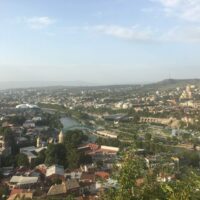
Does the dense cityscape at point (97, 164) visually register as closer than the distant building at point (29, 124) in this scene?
Yes

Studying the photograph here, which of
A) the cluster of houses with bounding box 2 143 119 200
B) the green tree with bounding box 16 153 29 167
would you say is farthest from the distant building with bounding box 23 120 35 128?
the green tree with bounding box 16 153 29 167

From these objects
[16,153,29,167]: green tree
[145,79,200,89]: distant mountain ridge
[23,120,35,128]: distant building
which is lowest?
[23,120,35,128]: distant building

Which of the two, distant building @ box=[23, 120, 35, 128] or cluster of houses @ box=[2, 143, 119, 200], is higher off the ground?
cluster of houses @ box=[2, 143, 119, 200]

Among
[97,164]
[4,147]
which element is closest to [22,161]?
[97,164]

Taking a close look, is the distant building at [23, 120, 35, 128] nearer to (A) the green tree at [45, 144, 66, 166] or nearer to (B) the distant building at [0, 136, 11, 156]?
(B) the distant building at [0, 136, 11, 156]

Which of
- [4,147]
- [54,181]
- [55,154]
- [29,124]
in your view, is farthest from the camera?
[29,124]

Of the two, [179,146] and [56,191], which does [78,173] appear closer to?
[56,191]

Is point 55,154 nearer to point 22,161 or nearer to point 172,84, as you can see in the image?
point 22,161

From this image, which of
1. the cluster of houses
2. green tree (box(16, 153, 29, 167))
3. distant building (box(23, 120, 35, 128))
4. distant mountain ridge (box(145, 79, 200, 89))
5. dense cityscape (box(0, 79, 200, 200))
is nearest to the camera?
dense cityscape (box(0, 79, 200, 200))

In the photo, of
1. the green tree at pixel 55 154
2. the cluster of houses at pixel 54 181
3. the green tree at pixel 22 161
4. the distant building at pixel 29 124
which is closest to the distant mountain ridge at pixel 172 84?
the distant building at pixel 29 124

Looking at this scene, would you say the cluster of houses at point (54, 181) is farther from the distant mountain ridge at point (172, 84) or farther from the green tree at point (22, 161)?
the distant mountain ridge at point (172, 84)

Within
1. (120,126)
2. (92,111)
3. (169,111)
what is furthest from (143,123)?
(92,111)
